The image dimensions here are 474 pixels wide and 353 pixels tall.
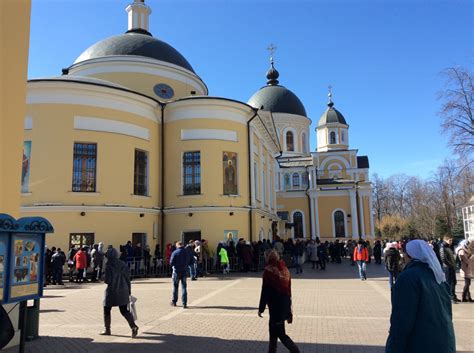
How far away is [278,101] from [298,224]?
17299 millimetres

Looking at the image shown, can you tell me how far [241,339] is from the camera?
759 cm

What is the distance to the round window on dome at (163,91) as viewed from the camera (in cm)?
2630

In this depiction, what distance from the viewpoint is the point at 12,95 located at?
791 cm

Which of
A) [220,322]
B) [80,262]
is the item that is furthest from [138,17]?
[220,322]

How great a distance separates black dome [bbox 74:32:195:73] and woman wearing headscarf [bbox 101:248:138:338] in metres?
21.5

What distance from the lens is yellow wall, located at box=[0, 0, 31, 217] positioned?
24.9 ft

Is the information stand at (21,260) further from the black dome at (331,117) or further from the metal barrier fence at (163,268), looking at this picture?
the black dome at (331,117)

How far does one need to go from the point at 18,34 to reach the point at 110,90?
511 inches

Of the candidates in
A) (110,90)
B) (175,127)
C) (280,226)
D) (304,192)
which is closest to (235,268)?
(175,127)

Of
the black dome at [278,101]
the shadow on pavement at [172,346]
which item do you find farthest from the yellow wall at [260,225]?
the black dome at [278,101]

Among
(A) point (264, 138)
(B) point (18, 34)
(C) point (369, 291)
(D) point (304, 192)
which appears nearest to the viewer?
(B) point (18, 34)

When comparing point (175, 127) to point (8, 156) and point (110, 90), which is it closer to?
point (110, 90)

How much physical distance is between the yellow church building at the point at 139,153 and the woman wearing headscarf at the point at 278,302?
15.5 metres

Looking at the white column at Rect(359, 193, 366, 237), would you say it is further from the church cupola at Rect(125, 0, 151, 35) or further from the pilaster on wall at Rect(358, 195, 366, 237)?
the church cupola at Rect(125, 0, 151, 35)
